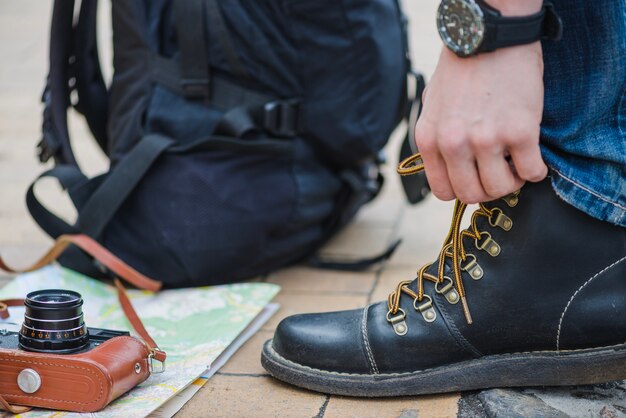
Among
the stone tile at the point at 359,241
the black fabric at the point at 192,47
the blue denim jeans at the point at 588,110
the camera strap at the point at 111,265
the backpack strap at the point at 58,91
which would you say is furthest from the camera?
the stone tile at the point at 359,241

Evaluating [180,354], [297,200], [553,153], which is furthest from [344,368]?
[297,200]

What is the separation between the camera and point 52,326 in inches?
47.1

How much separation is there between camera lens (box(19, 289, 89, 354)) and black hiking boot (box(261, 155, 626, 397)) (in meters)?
0.30

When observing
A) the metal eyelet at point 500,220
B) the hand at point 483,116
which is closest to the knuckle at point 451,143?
the hand at point 483,116

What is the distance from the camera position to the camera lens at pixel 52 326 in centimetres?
119

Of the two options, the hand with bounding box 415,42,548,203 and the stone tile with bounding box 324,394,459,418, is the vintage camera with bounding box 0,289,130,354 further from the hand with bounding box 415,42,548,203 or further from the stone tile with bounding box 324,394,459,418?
the hand with bounding box 415,42,548,203

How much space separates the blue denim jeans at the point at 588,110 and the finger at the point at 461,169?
129 millimetres

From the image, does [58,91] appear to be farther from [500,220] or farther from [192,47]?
[500,220]

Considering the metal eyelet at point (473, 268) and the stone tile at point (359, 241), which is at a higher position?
the metal eyelet at point (473, 268)

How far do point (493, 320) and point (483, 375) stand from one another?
0.29ft

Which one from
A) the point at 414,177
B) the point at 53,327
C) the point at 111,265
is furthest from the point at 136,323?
the point at 414,177

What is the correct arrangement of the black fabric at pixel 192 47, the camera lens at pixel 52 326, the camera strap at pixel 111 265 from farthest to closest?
the black fabric at pixel 192 47 → the camera strap at pixel 111 265 → the camera lens at pixel 52 326

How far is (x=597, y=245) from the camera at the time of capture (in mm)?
1149

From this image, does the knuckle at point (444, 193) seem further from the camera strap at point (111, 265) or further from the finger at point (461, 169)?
the camera strap at point (111, 265)
